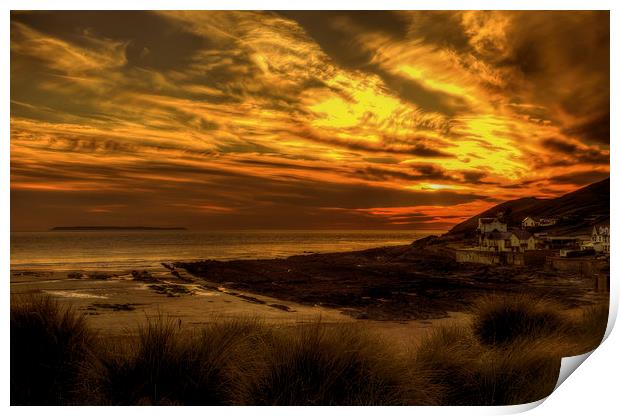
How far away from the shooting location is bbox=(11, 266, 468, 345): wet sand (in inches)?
150

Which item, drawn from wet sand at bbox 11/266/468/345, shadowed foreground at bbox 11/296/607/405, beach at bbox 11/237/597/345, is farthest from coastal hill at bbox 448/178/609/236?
shadowed foreground at bbox 11/296/607/405

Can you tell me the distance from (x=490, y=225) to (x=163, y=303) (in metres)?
2.27

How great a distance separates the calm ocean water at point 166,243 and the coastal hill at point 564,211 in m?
0.41

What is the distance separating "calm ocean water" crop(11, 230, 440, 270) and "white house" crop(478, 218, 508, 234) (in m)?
0.32

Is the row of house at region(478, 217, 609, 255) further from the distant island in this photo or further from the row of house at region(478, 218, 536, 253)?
the distant island

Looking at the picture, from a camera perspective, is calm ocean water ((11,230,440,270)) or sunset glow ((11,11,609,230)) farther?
Answer: calm ocean water ((11,230,440,270))

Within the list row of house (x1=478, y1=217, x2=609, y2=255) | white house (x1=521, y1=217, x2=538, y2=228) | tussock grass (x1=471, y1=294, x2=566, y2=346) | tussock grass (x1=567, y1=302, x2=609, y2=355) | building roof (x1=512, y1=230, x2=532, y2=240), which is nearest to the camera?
tussock grass (x1=567, y1=302, x2=609, y2=355)

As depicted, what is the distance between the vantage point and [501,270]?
4383 millimetres

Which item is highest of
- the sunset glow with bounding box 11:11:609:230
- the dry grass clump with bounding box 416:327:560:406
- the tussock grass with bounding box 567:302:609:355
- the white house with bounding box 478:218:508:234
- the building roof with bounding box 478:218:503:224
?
the sunset glow with bounding box 11:11:609:230

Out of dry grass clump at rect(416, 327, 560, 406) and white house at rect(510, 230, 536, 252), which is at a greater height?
white house at rect(510, 230, 536, 252)

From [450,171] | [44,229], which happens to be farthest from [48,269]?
[450,171]

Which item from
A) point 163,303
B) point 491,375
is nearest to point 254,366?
point 163,303

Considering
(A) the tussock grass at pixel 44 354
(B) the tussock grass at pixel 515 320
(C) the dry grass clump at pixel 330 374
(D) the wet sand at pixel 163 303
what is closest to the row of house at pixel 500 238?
(B) the tussock grass at pixel 515 320
